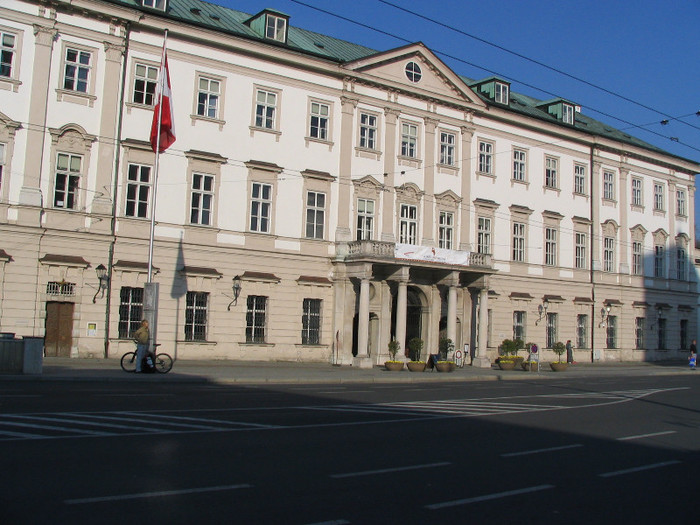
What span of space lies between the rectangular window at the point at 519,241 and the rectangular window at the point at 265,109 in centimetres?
1802

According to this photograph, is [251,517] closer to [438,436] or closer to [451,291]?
[438,436]

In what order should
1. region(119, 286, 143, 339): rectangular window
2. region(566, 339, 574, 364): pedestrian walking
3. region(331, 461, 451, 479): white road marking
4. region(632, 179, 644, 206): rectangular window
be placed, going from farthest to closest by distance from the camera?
1. region(632, 179, 644, 206): rectangular window
2. region(566, 339, 574, 364): pedestrian walking
3. region(119, 286, 143, 339): rectangular window
4. region(331, 461, 451, 479): white road marking

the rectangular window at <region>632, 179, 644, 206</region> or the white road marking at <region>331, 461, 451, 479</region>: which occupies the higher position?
the rectangular window at <region>632, 179, 644, 206</region>

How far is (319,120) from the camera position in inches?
1518

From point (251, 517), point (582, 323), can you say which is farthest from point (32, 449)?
point (582, 323)

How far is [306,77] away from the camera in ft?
125

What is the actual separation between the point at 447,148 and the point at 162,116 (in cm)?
2017

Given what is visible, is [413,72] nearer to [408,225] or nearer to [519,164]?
[408,225]

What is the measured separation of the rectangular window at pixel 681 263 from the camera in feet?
191

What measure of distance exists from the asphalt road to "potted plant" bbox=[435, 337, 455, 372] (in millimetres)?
17623

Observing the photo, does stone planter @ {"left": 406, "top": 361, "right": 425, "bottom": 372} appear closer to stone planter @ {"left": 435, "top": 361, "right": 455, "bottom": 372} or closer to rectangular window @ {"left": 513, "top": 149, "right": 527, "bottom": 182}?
stone planter @ {"left": 435, "top": 361, "right": 455, "bottom": 372}

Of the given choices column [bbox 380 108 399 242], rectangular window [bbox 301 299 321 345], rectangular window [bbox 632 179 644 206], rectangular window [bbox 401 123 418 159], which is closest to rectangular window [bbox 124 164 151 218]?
rectangular window [bbox 301 299 321 345]

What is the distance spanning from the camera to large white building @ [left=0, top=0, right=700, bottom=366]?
30.8 meters

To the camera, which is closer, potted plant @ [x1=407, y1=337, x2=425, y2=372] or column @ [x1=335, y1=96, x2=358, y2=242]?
potted plant @ [x1=407, y1=337, x2=425, y2=372]
